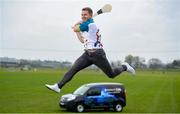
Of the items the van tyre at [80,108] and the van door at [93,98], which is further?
the van door at [93,98]

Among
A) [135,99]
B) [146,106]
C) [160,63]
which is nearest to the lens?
[160,63]

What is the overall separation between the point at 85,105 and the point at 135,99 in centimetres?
1667

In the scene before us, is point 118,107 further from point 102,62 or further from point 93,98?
point 102,62

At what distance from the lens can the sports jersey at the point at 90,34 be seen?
37.8 ft

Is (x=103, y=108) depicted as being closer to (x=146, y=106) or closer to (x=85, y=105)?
(x=85, y=105)

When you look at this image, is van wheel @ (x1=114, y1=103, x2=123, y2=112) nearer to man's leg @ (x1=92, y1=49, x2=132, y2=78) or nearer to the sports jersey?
man's leg @ (x1=92, y1=49, x2=132, y2=78)

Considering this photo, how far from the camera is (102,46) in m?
11.9

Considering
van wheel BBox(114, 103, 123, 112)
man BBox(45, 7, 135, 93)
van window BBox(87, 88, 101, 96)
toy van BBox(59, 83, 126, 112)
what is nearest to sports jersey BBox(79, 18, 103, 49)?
man BBox(45, 7, 135, 93)

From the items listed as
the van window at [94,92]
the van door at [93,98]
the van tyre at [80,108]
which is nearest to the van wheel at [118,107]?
the van door at [93,98]

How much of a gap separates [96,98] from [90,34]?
24.9 meters

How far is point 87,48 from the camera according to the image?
462 inches

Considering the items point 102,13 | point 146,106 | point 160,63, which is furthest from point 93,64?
point 146,106

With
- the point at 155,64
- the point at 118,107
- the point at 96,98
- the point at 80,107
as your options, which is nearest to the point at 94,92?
the point at 96,98

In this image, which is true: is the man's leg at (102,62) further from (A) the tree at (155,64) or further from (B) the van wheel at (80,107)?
(B) the van wheel at (80,107)
